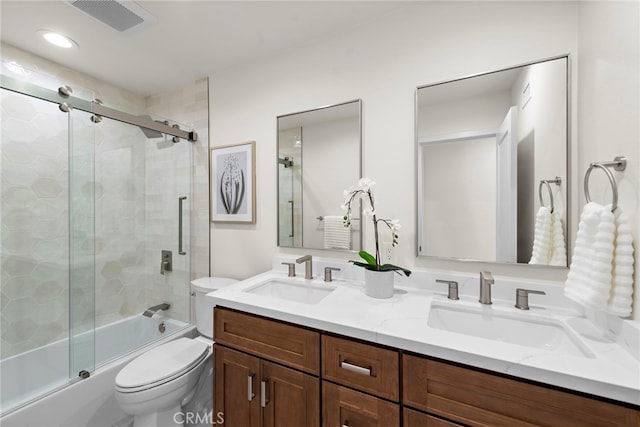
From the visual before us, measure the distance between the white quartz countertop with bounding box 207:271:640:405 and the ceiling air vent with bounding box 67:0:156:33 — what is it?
157 cm

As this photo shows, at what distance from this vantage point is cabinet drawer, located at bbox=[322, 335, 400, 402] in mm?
879

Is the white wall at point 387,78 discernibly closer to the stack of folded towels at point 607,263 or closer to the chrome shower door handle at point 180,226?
the stack of folded towels at point 607,263

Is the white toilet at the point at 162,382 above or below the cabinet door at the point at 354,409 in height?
below

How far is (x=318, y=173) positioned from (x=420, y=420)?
1253 millimetres

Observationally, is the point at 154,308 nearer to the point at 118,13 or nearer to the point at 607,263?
the point at 118,13

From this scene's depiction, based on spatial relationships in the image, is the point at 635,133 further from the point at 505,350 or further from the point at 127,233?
the point at 127,233

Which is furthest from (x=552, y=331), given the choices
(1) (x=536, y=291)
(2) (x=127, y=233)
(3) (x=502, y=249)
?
(2) (x=127, y=233)

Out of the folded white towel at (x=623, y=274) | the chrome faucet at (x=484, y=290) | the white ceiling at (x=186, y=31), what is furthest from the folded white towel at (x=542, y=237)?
the white ceiling at (x=186, y=31)

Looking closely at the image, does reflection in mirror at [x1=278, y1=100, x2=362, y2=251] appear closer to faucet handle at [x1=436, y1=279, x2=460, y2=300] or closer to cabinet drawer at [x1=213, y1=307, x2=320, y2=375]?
faucet handle at [x1=436, y1=279, x2=460, y2=300]

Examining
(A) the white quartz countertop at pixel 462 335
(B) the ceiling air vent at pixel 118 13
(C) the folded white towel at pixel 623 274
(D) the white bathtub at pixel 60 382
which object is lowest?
(D) the white bathtub at pixel 60 382

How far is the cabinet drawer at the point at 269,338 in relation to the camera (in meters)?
1.03

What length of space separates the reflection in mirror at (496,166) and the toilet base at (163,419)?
1.62 meters

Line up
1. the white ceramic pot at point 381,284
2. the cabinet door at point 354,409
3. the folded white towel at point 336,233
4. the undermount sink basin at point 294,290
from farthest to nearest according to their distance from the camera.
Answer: the folded white towel at point 336,233
the undermount sink basin at point 294,290
the white ceramic pot at point 381,284
the cabinet door at point 354,409

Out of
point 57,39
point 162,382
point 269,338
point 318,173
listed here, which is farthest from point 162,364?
point 57,39
